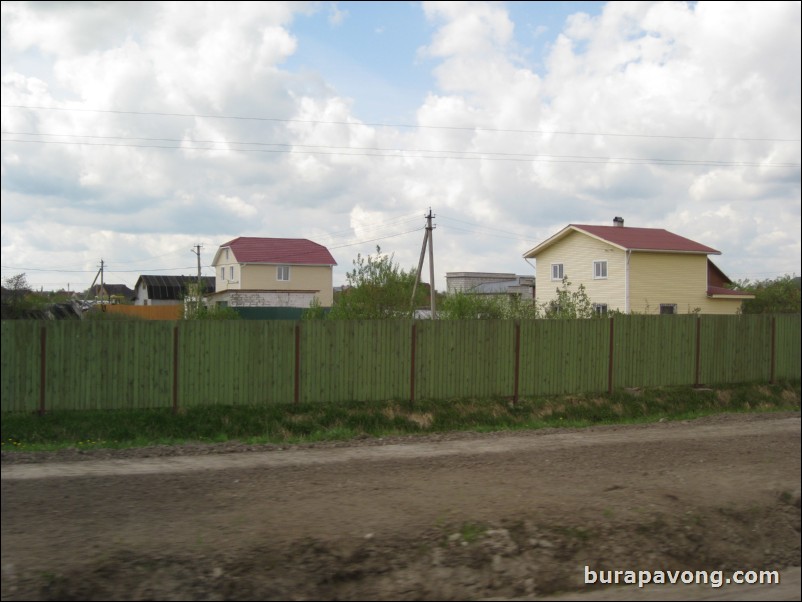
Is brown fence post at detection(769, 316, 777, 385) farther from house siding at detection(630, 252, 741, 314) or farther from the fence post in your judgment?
house siding at detection(630, 252, 741, 314)

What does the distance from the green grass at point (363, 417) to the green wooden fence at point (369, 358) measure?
311 millimetres

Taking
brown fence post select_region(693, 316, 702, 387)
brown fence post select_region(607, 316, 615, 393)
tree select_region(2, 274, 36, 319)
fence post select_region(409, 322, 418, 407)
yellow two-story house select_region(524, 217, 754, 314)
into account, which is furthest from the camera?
yellow two-story house select_region(524, 217, 754, 314)

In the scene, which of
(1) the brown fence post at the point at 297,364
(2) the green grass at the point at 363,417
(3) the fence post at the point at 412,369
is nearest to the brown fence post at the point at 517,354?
(2) the green grass at the point at 363,417

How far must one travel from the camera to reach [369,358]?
51.8 ft

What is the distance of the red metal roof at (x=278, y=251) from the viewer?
50375 millimetres

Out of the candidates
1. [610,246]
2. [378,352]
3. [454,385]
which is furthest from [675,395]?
[610,246]

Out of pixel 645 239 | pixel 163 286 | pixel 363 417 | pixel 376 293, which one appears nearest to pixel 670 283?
pixel 645 239

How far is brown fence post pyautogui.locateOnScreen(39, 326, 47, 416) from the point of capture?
518 inches

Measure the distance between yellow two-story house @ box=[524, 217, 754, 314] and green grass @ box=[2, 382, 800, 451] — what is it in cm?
1697

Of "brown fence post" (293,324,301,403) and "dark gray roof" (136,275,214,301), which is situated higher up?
"dark gray roof" (136,275,214,301)

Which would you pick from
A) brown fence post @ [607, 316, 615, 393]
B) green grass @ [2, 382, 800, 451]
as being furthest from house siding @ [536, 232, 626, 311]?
green grass @ [2, 382, 800, 451]

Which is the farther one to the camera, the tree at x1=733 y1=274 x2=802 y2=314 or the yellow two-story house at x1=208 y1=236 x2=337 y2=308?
the yellow two-story house at x1=208 y1=236 x2=337 y2=308

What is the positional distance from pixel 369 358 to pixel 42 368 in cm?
633

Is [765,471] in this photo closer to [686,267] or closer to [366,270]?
[366,270]
